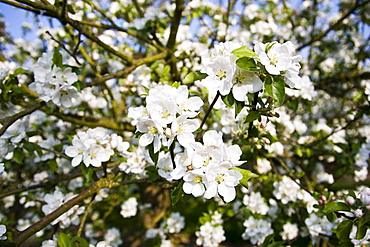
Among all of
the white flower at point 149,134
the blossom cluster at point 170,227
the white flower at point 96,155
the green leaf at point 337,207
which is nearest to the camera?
the white flower at point 149,134

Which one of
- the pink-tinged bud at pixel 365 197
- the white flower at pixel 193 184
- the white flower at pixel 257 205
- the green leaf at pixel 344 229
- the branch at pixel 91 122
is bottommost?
the white flower at pixel 257 205

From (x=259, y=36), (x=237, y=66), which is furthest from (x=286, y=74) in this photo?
(x=259, y=36)

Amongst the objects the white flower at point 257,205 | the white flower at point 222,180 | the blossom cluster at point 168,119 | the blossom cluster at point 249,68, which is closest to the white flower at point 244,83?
the blossom cluster at point 249,68

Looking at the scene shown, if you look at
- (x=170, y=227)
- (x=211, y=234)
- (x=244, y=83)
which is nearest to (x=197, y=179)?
(x=244, y=83)

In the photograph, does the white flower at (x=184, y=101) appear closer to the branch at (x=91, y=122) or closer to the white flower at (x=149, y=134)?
the white flower at (x=149, y=134)

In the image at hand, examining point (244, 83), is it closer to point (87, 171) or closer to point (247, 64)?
point (247, 64)

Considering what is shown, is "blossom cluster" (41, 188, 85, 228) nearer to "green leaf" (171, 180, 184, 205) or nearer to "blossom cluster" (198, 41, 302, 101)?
"green leaf" (171, 180, 184, 205)

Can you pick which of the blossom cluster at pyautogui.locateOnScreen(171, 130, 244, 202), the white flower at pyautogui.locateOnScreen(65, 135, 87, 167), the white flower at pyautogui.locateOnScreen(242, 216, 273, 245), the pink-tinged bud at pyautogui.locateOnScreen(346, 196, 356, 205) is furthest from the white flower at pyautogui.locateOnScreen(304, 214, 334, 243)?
the white flower at pyautogui.locateOnScreen(65, 135, 87, 167)

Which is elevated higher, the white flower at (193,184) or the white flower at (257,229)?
the white flower at (193,184)
